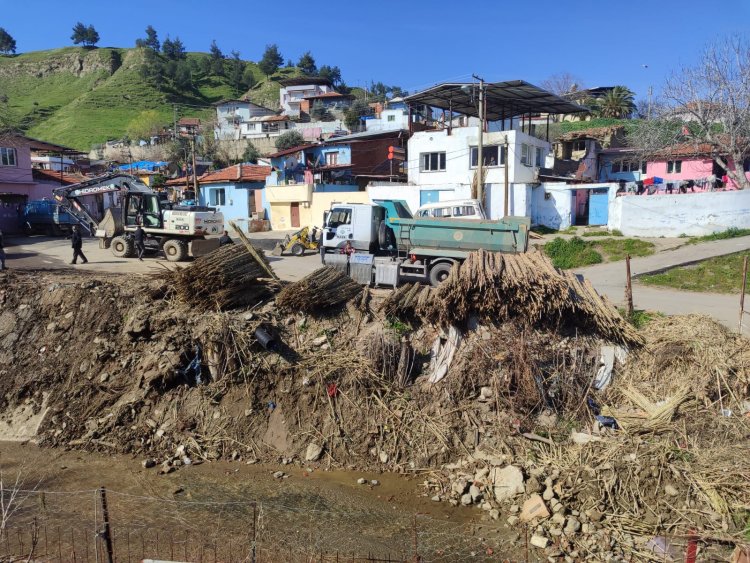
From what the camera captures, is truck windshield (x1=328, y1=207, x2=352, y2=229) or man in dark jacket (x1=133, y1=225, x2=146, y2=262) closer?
truck windshield (x1=328, y1=207, x2=352, y2=229)

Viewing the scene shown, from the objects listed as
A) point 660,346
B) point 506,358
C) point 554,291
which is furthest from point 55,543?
point 660,346

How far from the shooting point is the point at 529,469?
8164 millimetres

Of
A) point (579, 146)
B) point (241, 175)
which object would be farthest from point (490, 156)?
point (241, 175)

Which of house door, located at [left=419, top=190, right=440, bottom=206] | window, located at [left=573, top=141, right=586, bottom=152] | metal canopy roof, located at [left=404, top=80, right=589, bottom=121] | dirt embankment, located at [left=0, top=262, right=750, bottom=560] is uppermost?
metal canopy roof, located at [left=404, top=80, right=589, bottom=121]

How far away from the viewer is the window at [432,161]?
29547 mm

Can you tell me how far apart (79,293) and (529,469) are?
10.1 m

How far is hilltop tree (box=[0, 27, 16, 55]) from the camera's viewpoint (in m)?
119

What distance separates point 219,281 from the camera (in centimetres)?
1087

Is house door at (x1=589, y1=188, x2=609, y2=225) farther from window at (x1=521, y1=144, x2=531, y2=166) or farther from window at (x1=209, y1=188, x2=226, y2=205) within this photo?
window at (x1=209, y1=188, x2=226, y2=205)

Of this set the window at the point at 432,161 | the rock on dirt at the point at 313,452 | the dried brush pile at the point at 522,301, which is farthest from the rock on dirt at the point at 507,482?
the window at the point at 432,161

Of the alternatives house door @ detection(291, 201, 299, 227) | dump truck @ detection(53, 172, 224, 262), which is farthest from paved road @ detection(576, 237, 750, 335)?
house door @ detection(291, 201, 299, 227)

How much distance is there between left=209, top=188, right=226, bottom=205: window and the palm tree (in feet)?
118

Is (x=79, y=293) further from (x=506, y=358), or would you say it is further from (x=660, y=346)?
(x=660, y=346)

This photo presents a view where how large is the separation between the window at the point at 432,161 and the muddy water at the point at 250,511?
2338cm
